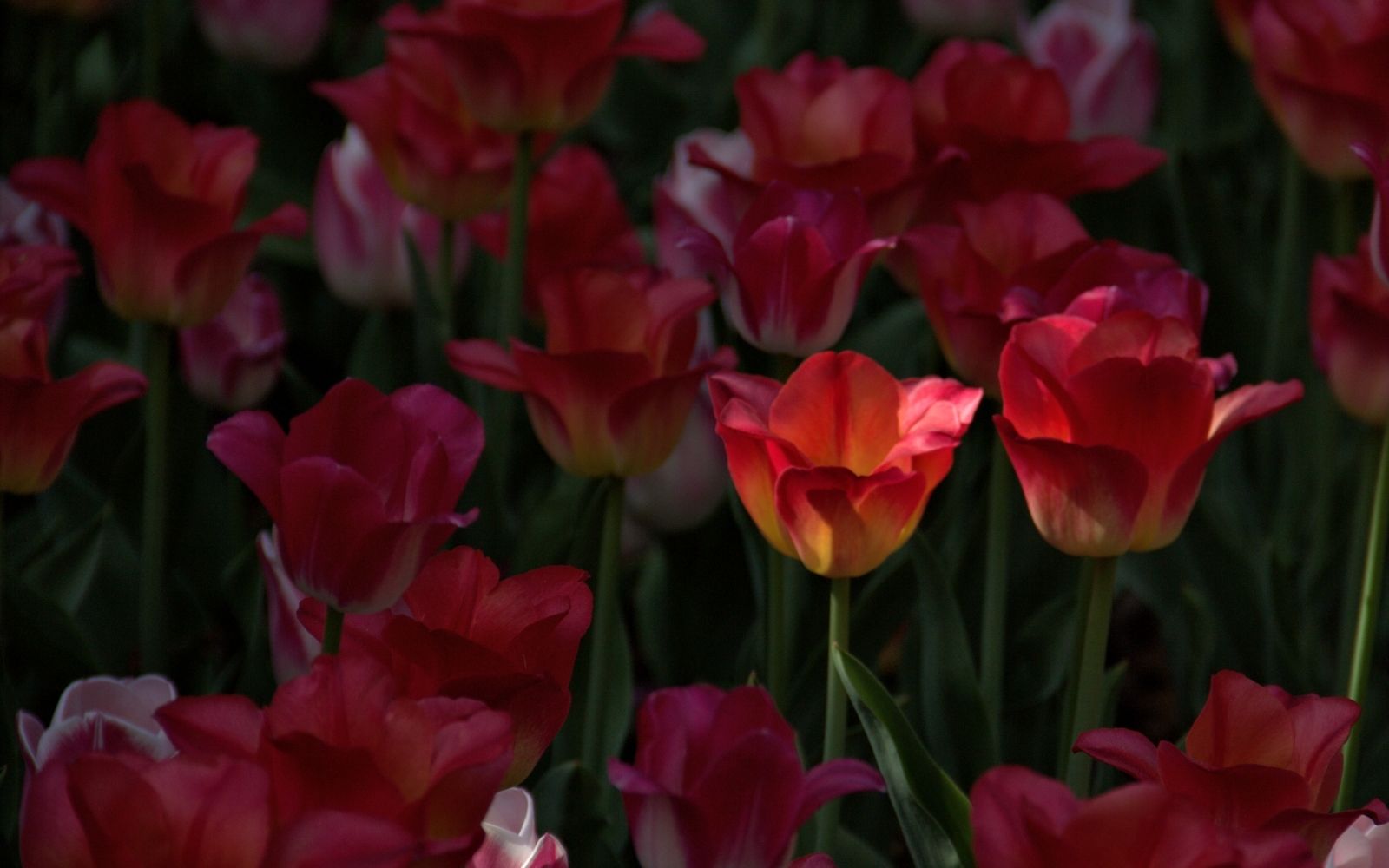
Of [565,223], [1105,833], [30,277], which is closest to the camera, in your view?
[1105,833]

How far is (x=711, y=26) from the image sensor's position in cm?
206

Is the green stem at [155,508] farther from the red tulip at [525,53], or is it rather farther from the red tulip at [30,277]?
the red tulip at [525,53]

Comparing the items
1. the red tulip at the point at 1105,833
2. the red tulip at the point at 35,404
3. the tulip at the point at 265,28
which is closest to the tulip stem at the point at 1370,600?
the red tulip at the point at 1105,833

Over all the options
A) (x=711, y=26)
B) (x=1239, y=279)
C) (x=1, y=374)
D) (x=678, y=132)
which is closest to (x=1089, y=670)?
(x=1, y=374)

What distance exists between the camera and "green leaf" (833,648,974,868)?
687mm

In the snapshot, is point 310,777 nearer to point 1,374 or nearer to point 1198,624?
point 1,374

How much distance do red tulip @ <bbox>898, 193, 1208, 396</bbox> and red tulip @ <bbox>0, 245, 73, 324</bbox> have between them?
1.40 ft

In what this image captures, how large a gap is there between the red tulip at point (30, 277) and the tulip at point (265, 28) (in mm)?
728

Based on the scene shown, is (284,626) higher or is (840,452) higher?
(840,452)

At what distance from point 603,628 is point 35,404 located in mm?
301

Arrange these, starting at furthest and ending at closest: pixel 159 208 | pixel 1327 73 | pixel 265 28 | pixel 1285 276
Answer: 1. pixel 265 28
2. pixel 1285 276
3. pixel 1327 73
4. pixel 159 208

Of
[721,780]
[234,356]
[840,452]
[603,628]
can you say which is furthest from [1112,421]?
[234,356]

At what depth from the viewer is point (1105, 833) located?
0.49 meters

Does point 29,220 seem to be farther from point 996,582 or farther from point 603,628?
point 996,582
